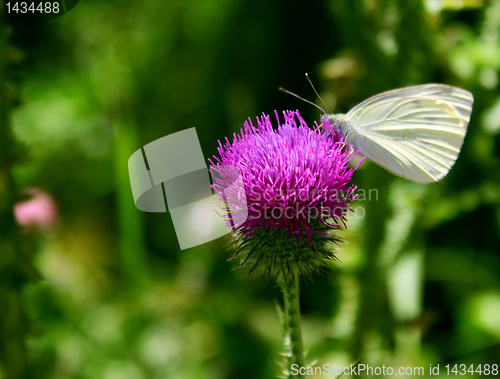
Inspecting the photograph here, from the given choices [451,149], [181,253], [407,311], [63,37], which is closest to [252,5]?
[63,37]

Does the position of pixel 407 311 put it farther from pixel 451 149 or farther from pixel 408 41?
pixel 408 41

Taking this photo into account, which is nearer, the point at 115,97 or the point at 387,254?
the point at 387,254

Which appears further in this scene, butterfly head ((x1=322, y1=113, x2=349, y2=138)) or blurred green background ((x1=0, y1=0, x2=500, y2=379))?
blurred green background ((x1=0, y1=0, x2=500, y2=379))

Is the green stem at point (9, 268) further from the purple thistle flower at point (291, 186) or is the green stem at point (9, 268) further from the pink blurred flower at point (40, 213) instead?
the purple thistle flower at point (291, 186)

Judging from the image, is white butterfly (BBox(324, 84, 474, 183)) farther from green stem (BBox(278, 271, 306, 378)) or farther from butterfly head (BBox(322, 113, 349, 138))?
green stem (BBox(278, 271, 306, 378))

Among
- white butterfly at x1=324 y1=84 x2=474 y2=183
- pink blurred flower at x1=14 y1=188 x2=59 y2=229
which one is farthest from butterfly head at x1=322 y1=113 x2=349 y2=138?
pink blurred flower at x1=14 y1=188 x2=59 y2=229

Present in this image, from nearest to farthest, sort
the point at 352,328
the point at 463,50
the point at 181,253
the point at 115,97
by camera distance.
A: 1. the point at 352,328
2. the point at 463,50
3. the point at 181,253
4. the point at 115,97

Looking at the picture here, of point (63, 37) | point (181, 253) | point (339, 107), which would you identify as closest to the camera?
point (339, 107)
